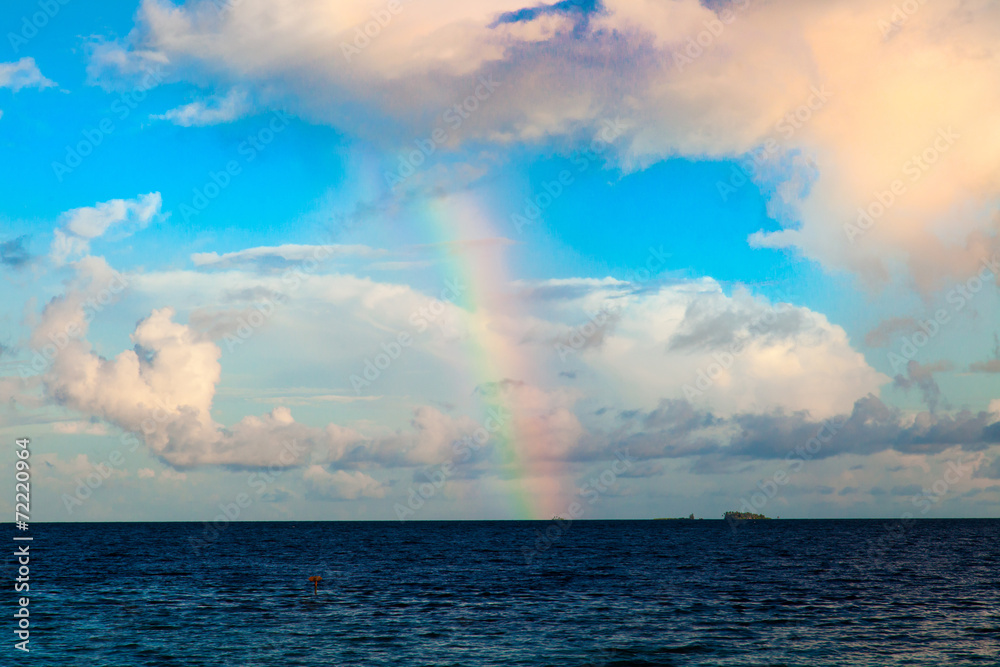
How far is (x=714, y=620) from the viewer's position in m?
54.2

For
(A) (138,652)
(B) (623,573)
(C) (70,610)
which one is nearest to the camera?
(A) (138,652)

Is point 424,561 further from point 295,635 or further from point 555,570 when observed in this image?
point 295,635

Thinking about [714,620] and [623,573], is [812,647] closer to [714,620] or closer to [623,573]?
[714,620]

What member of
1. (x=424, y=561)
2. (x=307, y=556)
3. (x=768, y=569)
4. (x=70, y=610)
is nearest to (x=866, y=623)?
(x=768, y=569)

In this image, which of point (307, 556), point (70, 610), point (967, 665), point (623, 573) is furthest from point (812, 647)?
point (307, 556)

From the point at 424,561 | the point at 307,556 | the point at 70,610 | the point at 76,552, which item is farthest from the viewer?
the point at 76,552

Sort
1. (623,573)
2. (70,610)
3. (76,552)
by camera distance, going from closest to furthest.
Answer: (70,610), (623,573), (76,552)

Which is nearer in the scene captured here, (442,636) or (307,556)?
(442,636)

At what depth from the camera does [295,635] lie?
4819 cm

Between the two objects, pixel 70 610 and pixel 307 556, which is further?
pixel 307 556

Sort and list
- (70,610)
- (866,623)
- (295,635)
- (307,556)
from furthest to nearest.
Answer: (307,556) < (70,610) < (866,623) < (295,635)

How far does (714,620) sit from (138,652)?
3874cm

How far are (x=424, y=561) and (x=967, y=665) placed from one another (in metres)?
82.9

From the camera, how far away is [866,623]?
52812 mm
